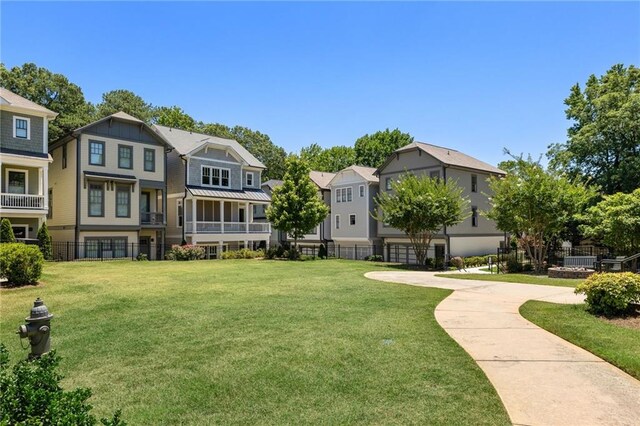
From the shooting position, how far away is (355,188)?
37.9 metres

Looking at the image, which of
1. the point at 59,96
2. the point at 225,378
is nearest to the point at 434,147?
the point at 225,378

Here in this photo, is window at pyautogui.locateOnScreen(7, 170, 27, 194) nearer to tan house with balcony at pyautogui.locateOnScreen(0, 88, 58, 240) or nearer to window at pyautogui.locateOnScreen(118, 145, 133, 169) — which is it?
tan house with balcony at pyautogui.locateOnScreen(0, 88, 58, 240)

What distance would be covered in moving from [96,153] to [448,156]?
2592 centimetres

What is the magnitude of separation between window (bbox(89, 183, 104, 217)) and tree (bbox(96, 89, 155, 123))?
21280mm

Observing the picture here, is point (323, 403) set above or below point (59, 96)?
below

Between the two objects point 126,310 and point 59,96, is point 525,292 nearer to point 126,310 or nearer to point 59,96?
point 126,310

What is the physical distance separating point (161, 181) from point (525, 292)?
25.4 meters

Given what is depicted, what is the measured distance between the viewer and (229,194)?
3300cm

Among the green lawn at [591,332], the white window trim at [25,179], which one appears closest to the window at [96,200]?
the white window trim at [25,179]

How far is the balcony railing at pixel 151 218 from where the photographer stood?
2991 cm

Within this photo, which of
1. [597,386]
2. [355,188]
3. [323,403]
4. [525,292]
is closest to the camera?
[323,403]

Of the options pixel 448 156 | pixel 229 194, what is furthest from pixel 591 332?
pixel 229 194

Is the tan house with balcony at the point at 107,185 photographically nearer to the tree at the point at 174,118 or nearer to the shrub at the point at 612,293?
the tree at the point at 174,118

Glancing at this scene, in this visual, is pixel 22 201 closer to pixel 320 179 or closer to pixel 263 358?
pixel 263 358
